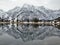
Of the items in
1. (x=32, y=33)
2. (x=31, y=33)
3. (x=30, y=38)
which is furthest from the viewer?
(x=31, y=33)

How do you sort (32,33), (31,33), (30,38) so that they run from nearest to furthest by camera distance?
1. (30,38)
2. (32,33)
3. (31,33)

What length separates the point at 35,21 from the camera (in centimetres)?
10588

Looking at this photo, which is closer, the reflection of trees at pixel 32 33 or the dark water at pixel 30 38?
the dark water at pixel 30 38

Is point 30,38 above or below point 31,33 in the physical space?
above

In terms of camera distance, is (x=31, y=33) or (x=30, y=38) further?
(x=31, y=33)

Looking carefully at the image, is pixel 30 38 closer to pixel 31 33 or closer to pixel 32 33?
pixel 32 33

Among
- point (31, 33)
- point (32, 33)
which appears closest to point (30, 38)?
point (32, 33)

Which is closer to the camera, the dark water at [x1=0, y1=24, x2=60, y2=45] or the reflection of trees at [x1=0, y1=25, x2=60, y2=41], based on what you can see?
the dark water at [x1=0, y1=24, x2=60, y2=45]

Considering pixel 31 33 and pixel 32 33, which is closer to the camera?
pixel 32 33

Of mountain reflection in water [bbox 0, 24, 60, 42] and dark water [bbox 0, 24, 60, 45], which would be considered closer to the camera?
dark water [bbox 0, 24, 60, 45]

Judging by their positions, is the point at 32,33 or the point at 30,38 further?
the point at 32,33

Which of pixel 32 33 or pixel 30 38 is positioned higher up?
pixel 30 38

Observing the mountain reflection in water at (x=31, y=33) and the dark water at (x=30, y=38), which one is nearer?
the dark water at (x=30, y=38)
